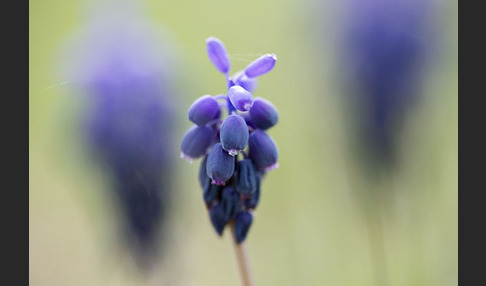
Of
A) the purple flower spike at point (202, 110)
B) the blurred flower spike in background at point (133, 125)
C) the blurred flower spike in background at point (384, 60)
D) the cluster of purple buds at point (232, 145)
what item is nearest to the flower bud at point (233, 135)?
the cluster of purple buds at point (232, 145)

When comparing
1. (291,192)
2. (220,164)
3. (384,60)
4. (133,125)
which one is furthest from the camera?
(291,192)

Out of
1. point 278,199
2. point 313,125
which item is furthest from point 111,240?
point 313,125

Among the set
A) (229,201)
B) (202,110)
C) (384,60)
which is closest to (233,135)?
(202,110)

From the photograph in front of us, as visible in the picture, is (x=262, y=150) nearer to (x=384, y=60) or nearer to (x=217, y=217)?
(x=217, y=217)

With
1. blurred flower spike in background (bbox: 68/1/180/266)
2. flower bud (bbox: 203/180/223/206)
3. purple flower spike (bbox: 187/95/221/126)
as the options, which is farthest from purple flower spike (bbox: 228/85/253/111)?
blurred flower spike in background (bbox: 68/1/180/266)

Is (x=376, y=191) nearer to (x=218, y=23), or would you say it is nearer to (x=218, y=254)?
(x=218, y=254)

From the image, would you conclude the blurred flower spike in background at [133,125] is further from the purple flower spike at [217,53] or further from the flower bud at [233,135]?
the flower bud at [233,135]

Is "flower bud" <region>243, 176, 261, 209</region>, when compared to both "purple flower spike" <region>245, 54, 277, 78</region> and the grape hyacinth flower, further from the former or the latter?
"purple flower spike" <region>245, 54, 277, 78</region>
